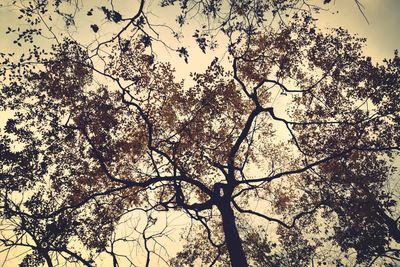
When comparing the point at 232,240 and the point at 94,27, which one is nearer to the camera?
the point at 94,27

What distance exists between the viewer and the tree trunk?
11.5 metres

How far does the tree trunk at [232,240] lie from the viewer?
1155 centimetres

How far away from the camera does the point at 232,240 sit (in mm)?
12000

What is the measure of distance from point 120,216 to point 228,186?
212 inches

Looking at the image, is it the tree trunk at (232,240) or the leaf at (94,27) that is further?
the tree trunk at (232,240)

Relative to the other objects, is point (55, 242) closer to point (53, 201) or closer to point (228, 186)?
point (53, 201)

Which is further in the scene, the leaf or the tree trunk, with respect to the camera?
the tree trunk

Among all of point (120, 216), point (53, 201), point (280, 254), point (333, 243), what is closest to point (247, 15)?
point (120, 216)

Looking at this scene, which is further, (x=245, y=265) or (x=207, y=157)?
(x=207, y=157)

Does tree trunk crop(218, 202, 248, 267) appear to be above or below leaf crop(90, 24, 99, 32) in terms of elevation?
below

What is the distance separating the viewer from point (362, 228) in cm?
1794

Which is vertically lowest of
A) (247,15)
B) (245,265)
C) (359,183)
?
(245,265)

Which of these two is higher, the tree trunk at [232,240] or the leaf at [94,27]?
the leaf at [94,27]

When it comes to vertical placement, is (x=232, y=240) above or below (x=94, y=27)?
below
